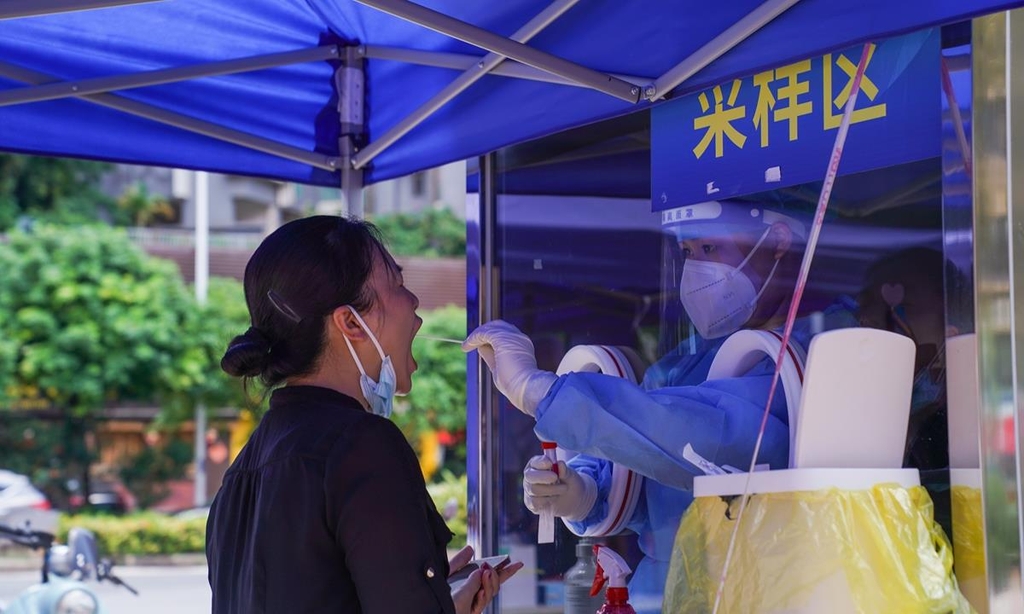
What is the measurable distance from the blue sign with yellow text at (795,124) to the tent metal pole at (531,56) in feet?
0.55

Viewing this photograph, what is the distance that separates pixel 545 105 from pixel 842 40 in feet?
2.61

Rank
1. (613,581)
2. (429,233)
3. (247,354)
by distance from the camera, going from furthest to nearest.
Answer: (429,233)
(613,581)
(247,354)

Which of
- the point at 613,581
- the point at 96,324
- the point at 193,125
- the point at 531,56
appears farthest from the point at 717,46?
the point at 96,324

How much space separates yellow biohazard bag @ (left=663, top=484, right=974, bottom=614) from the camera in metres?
1.76

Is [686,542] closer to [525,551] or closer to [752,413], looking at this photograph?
[752,413]

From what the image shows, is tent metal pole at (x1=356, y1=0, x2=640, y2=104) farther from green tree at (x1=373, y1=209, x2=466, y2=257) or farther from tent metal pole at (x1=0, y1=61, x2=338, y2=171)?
green tree at (x1=373, y1=209, x2=466, y2=257)

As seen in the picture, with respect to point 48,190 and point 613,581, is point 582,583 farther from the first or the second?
point 48,190

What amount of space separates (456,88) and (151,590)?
10450 millimetres

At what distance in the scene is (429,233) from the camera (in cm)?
2339

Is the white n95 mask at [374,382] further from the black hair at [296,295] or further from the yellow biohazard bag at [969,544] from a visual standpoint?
the yellow biohazard bag at [969,544]

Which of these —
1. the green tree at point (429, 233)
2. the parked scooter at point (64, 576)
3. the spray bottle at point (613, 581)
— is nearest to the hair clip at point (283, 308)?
the spray bottle at point (613, 581)

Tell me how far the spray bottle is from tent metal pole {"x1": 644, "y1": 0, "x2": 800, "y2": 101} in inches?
35.6

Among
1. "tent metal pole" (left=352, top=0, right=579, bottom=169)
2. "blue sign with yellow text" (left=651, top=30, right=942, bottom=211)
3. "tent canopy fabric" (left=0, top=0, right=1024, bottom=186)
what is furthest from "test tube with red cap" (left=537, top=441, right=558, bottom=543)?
"tent metal pole" (left=352, top=0, right=579, bottom=169)

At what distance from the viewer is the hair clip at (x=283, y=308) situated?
5.30 ft
